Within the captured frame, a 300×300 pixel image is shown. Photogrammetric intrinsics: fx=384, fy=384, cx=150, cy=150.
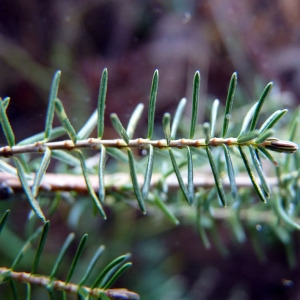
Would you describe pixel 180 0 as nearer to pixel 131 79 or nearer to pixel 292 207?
pixel 131 79

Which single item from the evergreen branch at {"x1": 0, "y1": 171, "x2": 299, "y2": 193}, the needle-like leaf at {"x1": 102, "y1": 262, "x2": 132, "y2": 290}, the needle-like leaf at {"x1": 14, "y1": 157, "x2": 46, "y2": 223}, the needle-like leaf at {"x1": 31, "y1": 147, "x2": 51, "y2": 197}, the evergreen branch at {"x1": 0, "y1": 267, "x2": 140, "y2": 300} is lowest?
the evergreen branch at {"x1": 0, "y1": 267, "x2": 140, "y2": 300}

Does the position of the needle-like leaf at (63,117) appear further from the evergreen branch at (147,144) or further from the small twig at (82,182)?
the small twig at (82,182)

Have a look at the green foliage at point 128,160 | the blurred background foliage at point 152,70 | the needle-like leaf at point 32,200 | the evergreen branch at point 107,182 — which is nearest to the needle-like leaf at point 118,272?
the green foliage at point 128,160

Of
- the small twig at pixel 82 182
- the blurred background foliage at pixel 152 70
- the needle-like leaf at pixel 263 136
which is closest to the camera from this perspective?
the needle-like leaf at pixel 263 136

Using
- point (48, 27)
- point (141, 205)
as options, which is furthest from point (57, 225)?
point (141, 205)

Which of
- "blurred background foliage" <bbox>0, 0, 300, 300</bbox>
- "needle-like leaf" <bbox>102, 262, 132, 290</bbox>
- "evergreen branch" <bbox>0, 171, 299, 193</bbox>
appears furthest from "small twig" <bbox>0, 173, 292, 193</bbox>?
"blurred background foliage" <bbox>0, 0, 300, 300</bbox>

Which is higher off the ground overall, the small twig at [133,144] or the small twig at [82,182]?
the small twig at [133,144]

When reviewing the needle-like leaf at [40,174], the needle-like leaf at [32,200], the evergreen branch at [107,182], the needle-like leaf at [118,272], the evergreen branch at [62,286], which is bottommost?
the evergreen branch at [62,286]

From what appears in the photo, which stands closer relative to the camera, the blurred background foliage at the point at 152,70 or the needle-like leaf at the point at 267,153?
the needle-like leaf at the point at 267,153

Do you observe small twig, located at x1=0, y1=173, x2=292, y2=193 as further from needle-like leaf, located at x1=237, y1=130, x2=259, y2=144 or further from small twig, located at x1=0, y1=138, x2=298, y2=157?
needle-like leaf, located at x1=237, y1=130, x2=259, y2=144
